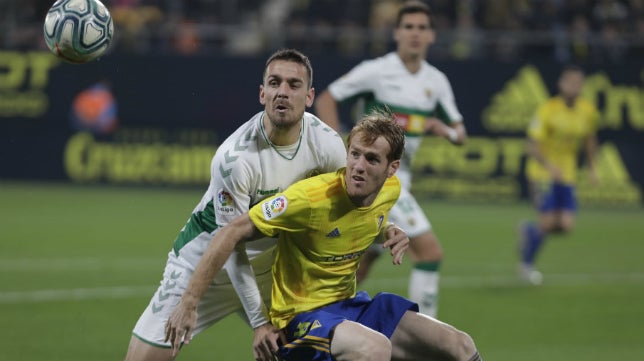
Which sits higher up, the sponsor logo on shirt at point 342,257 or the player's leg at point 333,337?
the sponsor logo on shirt at point 342,257

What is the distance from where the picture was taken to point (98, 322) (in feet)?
32.8

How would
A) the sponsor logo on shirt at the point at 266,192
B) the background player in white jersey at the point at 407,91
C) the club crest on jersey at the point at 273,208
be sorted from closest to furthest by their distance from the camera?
the club crest on jersey at the point at 273,208 → the sponsor logo on shirt at the point at 266,192 → the background player in white jersey at the point at 407,91

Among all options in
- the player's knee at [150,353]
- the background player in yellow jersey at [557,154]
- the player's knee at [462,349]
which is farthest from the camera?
the background player in yellow jersey at [557,154]

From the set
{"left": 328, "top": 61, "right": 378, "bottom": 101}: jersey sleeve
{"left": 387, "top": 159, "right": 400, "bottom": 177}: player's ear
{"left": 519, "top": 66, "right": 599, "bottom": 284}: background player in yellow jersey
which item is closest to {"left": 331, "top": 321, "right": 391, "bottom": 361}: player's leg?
{"left": 387, "top": 159, "right": 400, "bottom": 177}: player's ear

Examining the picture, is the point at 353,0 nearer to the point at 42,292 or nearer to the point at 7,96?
the point at 7,96

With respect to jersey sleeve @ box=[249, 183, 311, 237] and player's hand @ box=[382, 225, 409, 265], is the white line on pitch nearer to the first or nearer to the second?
player's hand @ box=[382, 225, 409, 265]

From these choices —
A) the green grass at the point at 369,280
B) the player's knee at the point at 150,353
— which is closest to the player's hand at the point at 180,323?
the player's knee at the point at 150,353

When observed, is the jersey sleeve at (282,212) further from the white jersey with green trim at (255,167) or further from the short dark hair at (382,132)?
the short dark hair at (382,132)

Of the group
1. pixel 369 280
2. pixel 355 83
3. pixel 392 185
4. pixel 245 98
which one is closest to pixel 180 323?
pixel 392 185

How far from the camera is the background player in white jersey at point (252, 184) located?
242 inches

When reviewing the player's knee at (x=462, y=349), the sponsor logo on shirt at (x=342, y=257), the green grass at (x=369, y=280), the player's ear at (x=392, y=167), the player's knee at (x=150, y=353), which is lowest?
the green grass at (x=369, y=280)

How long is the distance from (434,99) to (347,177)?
4.15m

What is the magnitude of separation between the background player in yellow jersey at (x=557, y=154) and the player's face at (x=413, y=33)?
165 inches

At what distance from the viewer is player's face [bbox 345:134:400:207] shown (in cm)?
600
